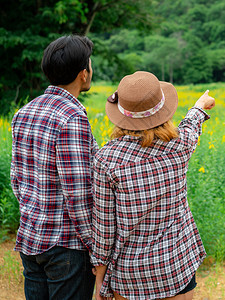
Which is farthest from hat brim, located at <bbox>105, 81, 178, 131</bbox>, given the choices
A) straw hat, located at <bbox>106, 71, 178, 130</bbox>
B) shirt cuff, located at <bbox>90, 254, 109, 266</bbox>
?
shirt cuff, located at <bbox>90, 254, 109, 266</bbox>

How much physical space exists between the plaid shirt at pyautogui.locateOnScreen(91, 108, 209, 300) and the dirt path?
160cm

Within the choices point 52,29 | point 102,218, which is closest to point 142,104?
point 102,218

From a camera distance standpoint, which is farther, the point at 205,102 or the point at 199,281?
the point at 199,281

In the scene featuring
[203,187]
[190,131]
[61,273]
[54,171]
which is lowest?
[203,187]

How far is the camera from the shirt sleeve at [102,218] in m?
1.39

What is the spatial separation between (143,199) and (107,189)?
151mm

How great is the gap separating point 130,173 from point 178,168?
0.71ft

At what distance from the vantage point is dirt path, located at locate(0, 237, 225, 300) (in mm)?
2908

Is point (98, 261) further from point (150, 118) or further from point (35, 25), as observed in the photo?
point (35, 25)

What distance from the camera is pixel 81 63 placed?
5.08ft

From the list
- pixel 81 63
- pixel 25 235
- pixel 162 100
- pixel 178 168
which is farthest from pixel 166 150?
pixel 25 235

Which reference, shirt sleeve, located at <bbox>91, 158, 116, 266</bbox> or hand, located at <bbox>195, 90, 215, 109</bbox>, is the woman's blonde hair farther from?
hand, located at <bbox>195, 90, 215, 109</bbox>

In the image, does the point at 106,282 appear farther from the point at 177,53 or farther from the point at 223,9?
the point at 223,9

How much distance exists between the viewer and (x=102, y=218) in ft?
4.73
